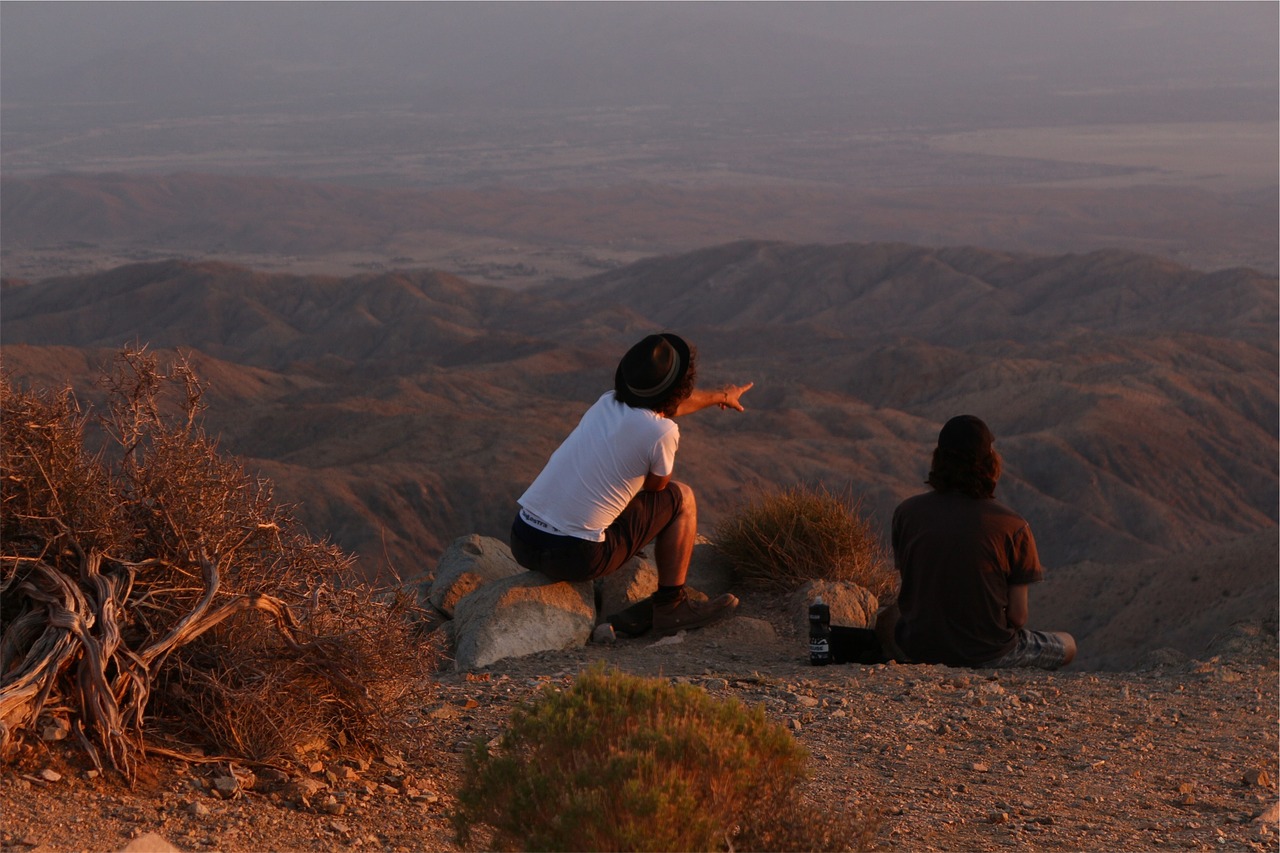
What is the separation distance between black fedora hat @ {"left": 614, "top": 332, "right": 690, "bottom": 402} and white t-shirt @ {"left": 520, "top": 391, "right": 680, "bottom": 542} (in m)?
0.09

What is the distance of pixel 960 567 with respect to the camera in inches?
247

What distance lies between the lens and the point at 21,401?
14.5ft

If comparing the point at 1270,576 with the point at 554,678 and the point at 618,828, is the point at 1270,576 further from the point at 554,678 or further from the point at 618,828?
the point at 618,828

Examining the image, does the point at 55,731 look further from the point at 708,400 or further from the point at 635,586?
the point at 635,586

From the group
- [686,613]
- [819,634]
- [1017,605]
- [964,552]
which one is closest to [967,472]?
[964,552]

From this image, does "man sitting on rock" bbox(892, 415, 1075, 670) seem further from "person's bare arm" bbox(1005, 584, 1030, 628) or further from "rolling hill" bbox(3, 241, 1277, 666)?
"rolling hill" bbox(3, 241, 1277, 666)

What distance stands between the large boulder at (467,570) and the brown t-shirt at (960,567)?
8.07 ft

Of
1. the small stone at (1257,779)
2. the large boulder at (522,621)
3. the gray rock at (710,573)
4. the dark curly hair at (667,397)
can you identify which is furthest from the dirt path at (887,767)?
the dark curly hair at (667,397)

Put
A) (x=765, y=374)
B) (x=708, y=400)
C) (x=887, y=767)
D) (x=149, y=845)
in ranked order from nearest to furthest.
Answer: (x=149, y=845)
(x=887, y=767)
(x=708, y=400)
(x=765, y=374)

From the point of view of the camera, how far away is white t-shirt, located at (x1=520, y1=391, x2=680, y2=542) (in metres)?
6.23

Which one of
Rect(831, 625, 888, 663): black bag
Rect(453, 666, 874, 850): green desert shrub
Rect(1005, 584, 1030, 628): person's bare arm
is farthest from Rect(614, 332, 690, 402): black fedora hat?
Rect(453, 666, 874, 850): green desert shrub

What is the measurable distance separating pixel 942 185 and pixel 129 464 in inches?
5362

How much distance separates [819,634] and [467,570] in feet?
7.58

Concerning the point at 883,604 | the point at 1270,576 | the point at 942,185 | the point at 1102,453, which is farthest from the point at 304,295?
the point at 942,185
